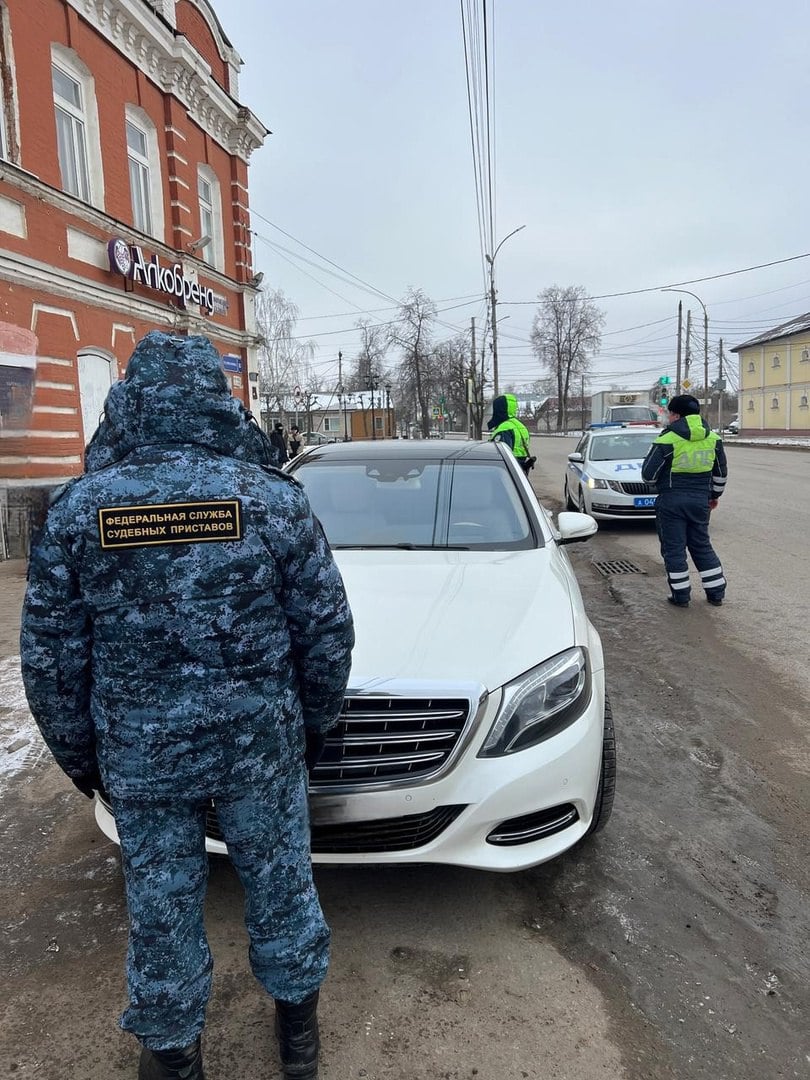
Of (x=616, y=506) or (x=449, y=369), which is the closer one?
(x=616, y=506)

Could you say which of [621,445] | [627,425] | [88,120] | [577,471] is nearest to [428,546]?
[577,471]

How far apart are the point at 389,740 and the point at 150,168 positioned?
16.2 meters

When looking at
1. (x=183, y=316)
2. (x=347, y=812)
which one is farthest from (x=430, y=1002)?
(x=183, y=316)

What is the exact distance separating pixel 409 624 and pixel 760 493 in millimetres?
14114

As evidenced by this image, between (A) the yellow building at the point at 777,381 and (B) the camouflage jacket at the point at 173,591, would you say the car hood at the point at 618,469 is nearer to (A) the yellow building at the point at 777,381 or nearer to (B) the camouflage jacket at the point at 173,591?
(B) the camouflage jacket at the point at 173,591

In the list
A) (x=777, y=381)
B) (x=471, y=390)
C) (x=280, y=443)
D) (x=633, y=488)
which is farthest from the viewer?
(x=777, y=381)

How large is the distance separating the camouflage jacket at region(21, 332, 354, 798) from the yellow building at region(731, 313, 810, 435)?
181ft

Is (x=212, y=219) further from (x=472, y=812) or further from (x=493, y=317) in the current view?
(x=472, y=812)

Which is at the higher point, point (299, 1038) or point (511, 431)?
point (511, 431)

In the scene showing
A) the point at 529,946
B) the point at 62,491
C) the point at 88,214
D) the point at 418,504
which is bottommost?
the point at 529,946

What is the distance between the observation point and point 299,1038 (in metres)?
1.87

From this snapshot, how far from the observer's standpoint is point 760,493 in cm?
1486

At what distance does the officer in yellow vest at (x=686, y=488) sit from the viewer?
6488mm

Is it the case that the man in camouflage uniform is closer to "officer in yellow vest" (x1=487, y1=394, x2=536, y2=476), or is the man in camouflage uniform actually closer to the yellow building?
"officer in yellow vest" (x1=487, y1=394, x2=536, y2=476)
